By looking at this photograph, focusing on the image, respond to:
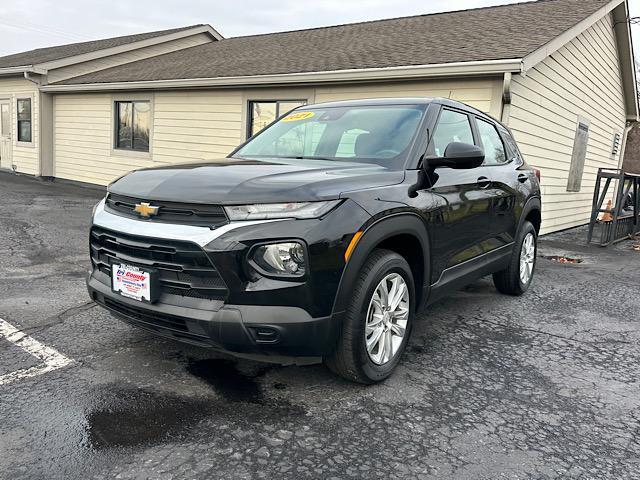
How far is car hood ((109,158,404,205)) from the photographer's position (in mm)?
2623

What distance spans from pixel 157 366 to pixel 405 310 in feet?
5.22

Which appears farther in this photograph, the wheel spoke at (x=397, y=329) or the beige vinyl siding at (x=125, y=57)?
the beige vinyl siding at (x=125, y=57)

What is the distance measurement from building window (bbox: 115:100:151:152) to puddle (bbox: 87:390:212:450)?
11.1m

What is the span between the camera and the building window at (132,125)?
509 inches

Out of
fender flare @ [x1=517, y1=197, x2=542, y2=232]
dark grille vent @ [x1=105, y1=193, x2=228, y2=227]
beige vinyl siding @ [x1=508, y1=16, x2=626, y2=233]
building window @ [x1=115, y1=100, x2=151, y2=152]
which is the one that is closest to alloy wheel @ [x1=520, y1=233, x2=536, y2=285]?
fender flare @ [x1=517, y1=197, x2=542, y2=232]

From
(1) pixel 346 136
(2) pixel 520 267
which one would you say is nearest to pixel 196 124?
(2) pixel 520 267

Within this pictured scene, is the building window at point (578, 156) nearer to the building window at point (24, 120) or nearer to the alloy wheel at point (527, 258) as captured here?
the alloy wheel at point (527, 258)

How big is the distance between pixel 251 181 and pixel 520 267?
3.56m

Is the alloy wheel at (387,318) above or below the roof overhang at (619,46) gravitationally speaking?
below

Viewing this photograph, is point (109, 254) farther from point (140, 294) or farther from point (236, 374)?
point (236, 374)

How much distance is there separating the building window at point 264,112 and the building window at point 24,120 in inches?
363

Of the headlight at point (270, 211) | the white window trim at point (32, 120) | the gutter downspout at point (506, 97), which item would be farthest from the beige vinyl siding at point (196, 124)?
the headlight at point (270, 211)

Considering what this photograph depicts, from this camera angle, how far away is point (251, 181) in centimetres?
274

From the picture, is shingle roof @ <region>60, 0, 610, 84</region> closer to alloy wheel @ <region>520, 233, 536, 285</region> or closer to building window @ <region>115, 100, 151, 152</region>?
building window @ <region>115, 100, 151, 152</region>
